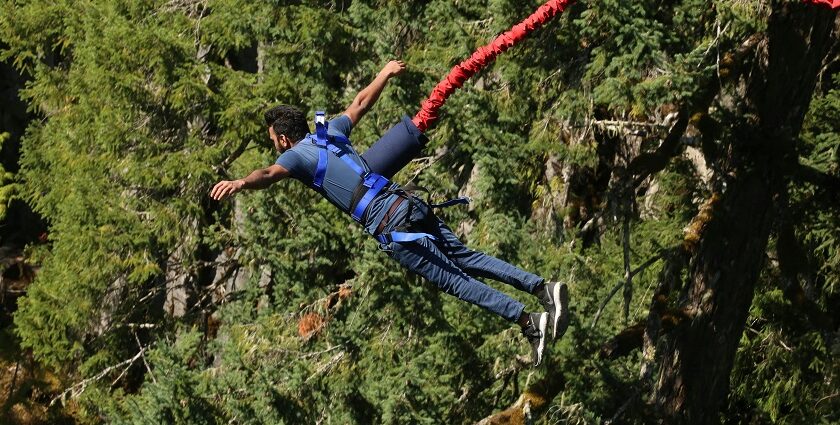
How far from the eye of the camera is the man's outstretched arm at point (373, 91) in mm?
7289

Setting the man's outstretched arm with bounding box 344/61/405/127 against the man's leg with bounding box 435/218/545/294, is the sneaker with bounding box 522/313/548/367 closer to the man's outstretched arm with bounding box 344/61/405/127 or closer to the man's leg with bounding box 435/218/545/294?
the man's leg with bounding box 435/218/545/294

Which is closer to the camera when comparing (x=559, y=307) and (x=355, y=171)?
(x=559, y=307)

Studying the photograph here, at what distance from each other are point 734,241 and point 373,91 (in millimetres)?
3048

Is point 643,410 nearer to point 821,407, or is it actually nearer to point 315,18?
point 821,407

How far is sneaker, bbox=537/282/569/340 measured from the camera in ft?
22.1

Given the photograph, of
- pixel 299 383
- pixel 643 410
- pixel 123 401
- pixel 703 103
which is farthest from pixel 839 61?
pixel 123 401

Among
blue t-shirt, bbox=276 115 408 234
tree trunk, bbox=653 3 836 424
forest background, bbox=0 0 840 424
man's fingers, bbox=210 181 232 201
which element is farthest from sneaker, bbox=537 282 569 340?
tree trunk, bbox=653 3 836 424

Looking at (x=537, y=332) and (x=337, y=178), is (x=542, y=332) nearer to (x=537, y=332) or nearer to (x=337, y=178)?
(x=537, y=332)

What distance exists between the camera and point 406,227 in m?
6.98

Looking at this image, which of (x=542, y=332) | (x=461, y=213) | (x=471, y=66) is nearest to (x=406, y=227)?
(x=542, y=332)

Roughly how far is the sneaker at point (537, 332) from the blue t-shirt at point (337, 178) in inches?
35.7

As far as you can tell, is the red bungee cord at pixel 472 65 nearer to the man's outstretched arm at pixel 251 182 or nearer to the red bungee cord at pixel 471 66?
the red bungee cord at pixel 471 66

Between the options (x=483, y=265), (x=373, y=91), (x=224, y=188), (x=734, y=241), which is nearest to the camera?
(x=224, y=188)

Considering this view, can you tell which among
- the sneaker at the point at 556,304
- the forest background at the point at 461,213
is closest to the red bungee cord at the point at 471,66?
the forest background at the point at 461,213
